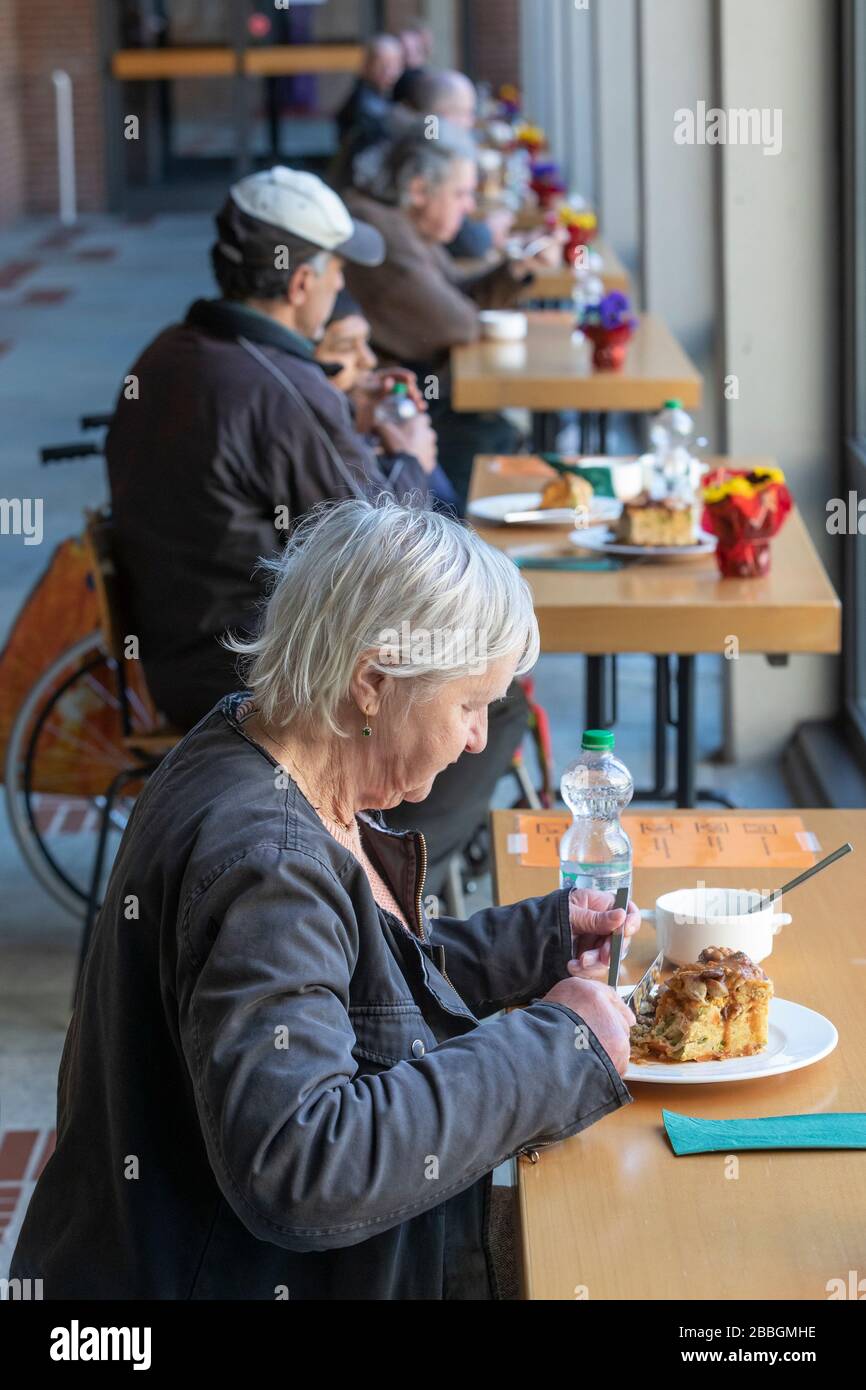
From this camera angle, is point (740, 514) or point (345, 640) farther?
point (740, 514)

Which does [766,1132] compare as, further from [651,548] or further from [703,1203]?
[651,548]

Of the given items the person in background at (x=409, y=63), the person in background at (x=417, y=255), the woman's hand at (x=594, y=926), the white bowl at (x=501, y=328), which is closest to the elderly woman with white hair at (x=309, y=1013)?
the woman's hand at (x=594, y=926)

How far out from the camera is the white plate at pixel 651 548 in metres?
3.29

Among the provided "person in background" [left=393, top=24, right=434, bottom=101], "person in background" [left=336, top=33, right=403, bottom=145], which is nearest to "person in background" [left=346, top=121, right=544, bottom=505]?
"person in background" [left=393, top=24, right=434, bottom=101]

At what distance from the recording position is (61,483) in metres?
7.99

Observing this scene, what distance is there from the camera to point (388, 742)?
61.9 inches

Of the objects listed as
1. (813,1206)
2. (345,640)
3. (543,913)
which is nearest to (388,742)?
(345,640)

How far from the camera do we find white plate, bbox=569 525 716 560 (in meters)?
3.29

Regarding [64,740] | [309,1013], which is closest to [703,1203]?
[309,1013]

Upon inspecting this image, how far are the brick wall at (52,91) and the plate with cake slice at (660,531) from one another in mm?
15308

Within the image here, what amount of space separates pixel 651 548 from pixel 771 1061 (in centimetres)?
181

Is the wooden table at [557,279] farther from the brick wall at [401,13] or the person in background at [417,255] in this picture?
the brick wall at [401,13]
